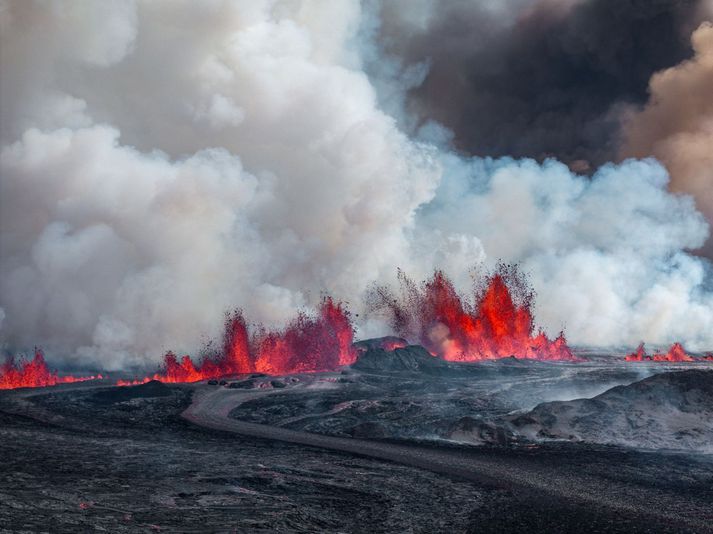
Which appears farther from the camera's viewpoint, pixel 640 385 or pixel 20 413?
pixel 20 413

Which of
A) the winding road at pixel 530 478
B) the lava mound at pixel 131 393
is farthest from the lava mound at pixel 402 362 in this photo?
the winding road at pixel 530 478

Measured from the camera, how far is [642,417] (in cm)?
3922

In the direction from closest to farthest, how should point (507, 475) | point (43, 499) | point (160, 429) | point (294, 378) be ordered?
point (43, 499)
point (507, 475)
point (160, 429)
point (294, 378)

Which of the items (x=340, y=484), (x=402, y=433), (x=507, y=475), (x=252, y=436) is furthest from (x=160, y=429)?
(x=507, y=475)

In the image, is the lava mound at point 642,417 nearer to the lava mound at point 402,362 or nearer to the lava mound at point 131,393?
the lava mound at point 131,393

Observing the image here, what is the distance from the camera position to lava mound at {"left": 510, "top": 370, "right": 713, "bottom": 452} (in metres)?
36.2

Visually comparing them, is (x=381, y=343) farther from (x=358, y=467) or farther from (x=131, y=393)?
(x=358, y=467)

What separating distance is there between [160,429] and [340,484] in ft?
82.5

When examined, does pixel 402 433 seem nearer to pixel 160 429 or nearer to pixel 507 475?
pixel 507 475

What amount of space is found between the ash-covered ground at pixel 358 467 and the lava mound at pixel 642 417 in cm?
18

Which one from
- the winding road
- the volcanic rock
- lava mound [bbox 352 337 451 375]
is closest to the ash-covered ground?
the winding road

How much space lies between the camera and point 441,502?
22.3m

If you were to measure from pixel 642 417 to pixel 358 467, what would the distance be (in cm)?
2249

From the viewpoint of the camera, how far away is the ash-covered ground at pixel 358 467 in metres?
19.2
